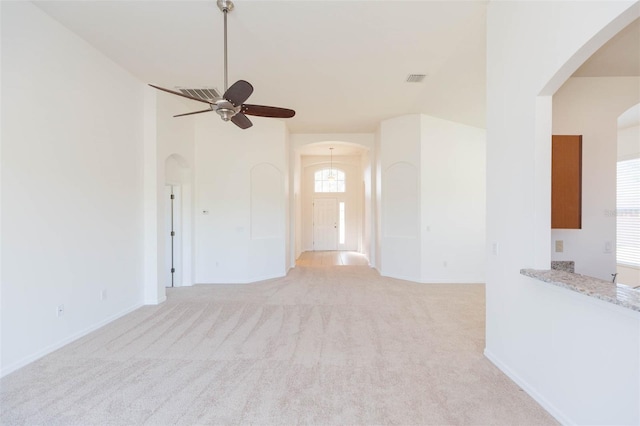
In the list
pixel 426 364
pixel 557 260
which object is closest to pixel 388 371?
pixel 426 364

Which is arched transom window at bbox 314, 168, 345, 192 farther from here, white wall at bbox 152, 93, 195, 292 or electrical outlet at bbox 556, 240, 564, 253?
electrical outlet at bbox 556, 240, 564, 253

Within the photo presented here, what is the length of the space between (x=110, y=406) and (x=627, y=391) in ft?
10.8

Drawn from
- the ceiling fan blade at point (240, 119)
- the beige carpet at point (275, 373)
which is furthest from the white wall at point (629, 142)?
the ceiling fan blade at point (240, 119)

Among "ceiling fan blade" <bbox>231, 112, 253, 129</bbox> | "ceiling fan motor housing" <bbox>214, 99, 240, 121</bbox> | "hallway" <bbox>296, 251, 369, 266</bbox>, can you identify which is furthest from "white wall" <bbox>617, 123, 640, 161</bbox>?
"ceiling fan motor housing" <bbox>214, 99, 240, 121</bbox>

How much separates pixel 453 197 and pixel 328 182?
5.97m

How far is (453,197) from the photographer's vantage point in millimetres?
6051

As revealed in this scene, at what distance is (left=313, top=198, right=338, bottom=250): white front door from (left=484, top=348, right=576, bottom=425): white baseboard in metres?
8.61

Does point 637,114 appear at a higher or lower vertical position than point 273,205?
higher

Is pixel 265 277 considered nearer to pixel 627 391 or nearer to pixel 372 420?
pixel 372 420

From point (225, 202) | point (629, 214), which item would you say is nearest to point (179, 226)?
point (225, 202)

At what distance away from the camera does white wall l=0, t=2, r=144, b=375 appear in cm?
261

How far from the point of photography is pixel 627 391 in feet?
5.11

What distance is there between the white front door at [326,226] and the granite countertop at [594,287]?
9.20 meters

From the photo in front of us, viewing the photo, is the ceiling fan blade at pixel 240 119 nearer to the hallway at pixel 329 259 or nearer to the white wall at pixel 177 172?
the white wall at pixel 177 172
